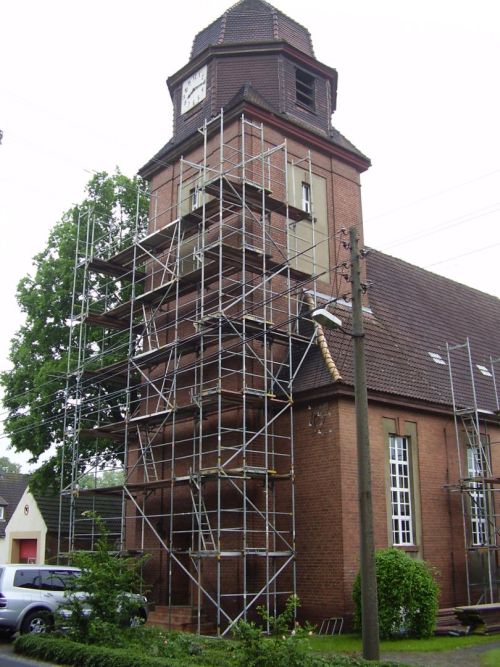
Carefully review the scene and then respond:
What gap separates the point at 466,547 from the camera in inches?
826

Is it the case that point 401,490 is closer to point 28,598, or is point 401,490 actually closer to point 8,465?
point 28,598

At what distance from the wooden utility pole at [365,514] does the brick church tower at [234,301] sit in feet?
12.5

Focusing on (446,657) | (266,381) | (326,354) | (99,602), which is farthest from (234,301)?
(446,657)

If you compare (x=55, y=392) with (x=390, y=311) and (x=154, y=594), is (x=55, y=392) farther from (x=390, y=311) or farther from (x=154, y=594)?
(x=390, y=311)

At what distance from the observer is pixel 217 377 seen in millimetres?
20562

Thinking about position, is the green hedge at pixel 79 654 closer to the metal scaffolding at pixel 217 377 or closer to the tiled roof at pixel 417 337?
the metal scaffolding at pixel 217 377

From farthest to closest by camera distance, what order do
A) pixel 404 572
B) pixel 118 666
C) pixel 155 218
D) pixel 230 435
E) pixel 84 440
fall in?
pixel 84 440 → pixel 155 218 → pixel 230 435 → pixel 404 572 → pixel 118 666

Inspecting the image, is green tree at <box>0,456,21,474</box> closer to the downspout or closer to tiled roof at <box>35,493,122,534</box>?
tiled roof at <box>35,493,122,534</box>

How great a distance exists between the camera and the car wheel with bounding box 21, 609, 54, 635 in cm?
1538

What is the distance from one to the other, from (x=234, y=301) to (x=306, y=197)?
5.75 metres

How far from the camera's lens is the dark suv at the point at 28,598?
1558 cm

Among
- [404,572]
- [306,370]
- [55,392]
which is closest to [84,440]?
[55,392]

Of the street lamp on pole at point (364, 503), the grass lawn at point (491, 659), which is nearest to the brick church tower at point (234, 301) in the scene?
the street lamp on pole at point (364, 503)

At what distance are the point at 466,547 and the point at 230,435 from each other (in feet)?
24.4
